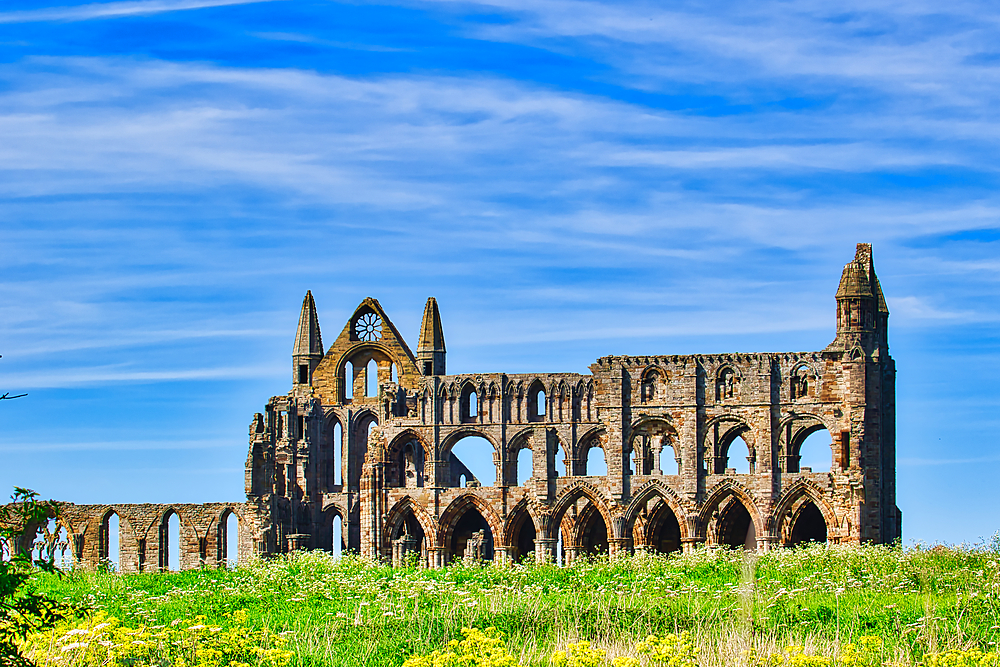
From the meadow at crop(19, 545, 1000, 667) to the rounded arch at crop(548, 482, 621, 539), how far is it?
57.8 ft

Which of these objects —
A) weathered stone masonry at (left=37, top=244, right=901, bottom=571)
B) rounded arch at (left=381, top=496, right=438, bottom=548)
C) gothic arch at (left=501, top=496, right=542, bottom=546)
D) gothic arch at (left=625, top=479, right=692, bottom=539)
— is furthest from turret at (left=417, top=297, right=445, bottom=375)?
gothic arch at (left=625, top=479, right=692, bottom=539)

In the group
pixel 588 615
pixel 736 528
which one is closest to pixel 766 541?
pixel 736 528

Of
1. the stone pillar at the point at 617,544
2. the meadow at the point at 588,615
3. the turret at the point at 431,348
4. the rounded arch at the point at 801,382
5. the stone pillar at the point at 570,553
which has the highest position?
the turret at the point at 431,348

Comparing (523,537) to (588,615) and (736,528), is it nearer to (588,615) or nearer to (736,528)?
(736,528)

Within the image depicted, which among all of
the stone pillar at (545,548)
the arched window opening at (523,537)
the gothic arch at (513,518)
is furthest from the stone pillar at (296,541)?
the stone pillar at (545,548)

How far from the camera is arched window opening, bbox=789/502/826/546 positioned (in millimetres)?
58688

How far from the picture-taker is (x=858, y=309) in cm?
5825

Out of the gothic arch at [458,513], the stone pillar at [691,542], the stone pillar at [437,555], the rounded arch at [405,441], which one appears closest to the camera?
the stone pillar at [691,542]

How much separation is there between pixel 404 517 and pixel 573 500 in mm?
6655

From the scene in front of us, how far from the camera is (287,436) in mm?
67500

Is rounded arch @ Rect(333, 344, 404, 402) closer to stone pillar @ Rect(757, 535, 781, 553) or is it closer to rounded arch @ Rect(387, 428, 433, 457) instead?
rounded arch @ Rect(387, 428, 433, 457)

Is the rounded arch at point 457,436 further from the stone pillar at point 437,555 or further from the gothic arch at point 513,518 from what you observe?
the stone pillar at point 437,555

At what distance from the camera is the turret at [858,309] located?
57969mm

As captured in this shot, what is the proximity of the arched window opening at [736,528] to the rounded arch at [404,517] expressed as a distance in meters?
10.8
